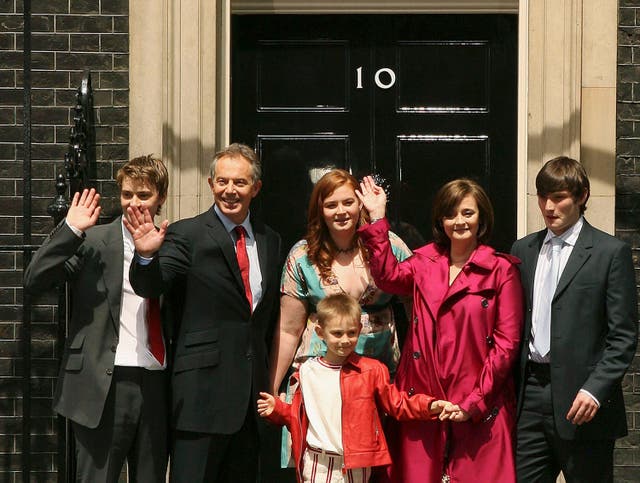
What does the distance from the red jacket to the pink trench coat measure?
0.30 ft

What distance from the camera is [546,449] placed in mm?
5230

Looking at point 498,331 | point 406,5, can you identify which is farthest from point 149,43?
point 498,331

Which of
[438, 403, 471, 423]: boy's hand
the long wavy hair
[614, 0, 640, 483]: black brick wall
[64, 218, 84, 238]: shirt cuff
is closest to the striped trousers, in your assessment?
[438, 403, 471, 423]: boy's hand

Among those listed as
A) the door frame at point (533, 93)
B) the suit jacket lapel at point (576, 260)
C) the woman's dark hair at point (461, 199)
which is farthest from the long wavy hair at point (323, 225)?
the door frame at point (533, 93)

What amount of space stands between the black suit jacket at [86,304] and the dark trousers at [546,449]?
1857 millimetres

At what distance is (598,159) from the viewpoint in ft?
21.9

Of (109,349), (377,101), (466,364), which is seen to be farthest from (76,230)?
(377,101)

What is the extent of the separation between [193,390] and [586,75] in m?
3.00

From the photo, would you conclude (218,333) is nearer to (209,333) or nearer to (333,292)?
(209,333)

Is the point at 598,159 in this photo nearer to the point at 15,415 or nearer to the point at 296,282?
the point at 296,282

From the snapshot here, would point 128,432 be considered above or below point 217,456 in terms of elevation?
above

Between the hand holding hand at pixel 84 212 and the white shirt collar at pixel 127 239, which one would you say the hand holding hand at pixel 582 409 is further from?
the hand holding hand at pixel 84 212

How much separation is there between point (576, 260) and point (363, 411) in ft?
3.78

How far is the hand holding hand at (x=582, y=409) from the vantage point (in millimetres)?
5004
